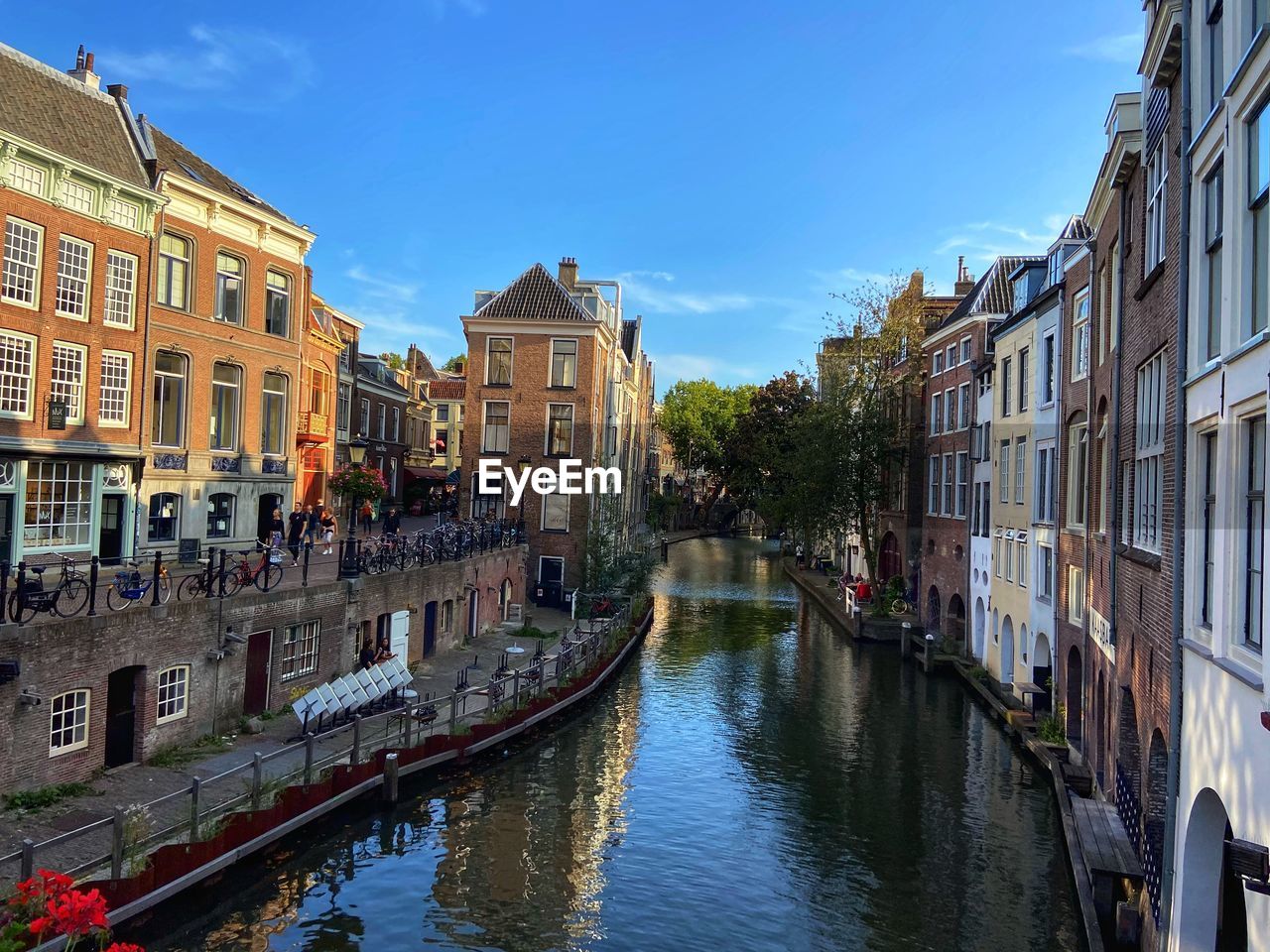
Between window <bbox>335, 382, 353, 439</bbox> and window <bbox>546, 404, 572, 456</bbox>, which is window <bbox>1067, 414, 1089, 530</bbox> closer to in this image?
window <bbox>546, 404, 572, 456</bbox>

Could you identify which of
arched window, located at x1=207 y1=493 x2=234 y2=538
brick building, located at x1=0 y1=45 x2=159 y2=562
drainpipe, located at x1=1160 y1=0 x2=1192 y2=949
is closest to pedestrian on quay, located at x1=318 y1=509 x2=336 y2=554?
arched window, located at x1=207 y1=493 x2=234 y2=538

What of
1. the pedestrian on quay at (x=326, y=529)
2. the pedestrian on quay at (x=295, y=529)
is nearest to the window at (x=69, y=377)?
the pedestrian on quay at (x=295, y=529)

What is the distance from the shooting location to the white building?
7.80 m

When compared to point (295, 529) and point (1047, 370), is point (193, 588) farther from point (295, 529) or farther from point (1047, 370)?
point (1047, 370)

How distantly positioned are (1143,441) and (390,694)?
1699cm

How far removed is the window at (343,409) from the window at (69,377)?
22.7 metres

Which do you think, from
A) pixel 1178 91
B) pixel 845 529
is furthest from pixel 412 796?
pixel 845 529

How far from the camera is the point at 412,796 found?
19203mm

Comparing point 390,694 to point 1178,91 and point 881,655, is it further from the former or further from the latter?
point 881,655

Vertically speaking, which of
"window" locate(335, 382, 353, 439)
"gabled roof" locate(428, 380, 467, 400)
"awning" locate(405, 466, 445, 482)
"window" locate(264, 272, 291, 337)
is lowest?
"awning" locate(405, 466, 445, 482)

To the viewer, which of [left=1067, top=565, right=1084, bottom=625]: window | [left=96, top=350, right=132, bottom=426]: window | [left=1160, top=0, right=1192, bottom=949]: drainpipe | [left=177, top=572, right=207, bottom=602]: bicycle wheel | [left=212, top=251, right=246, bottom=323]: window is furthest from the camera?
[left=212, top=251, right=246, bottom=323]: window

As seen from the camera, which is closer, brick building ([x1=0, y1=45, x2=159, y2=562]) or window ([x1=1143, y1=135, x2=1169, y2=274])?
window ([x1=1143, y1=135, x2=1169, y2=274])

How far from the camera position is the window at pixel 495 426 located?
4325 centimetres

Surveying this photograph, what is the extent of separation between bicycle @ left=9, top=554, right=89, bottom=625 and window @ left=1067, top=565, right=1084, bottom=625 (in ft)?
69.2
